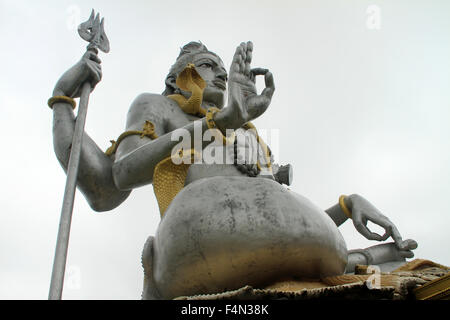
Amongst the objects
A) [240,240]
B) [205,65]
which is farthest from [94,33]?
[240,240]

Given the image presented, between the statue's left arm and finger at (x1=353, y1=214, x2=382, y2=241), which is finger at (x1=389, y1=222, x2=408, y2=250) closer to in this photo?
the statue's left arm

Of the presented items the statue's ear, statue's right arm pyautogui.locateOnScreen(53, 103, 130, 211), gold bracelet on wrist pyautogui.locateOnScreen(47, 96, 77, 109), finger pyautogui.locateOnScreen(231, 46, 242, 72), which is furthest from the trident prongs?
finger pyautogui.locateOnScreen(231, 46, 242, 72)

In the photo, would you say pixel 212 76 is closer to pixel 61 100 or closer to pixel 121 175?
pixel 61 100

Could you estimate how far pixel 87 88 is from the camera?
530 centimetres

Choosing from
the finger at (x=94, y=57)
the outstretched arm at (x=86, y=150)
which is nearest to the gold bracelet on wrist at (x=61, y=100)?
the outstretched arm at (x=86, y=150)

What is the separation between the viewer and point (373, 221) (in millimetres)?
5516

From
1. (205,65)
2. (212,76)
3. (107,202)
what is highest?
(205,65)

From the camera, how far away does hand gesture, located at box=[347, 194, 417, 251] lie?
541 centimetres

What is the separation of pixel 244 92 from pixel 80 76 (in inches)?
69.6

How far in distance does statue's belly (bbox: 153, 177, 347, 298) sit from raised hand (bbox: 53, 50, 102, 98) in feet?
5.99

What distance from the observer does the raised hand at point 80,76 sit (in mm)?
5301

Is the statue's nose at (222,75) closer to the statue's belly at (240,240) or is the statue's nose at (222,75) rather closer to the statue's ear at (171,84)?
the statue's ear at (171,84)

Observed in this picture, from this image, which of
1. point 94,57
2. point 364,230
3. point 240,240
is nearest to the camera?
point 240,240
